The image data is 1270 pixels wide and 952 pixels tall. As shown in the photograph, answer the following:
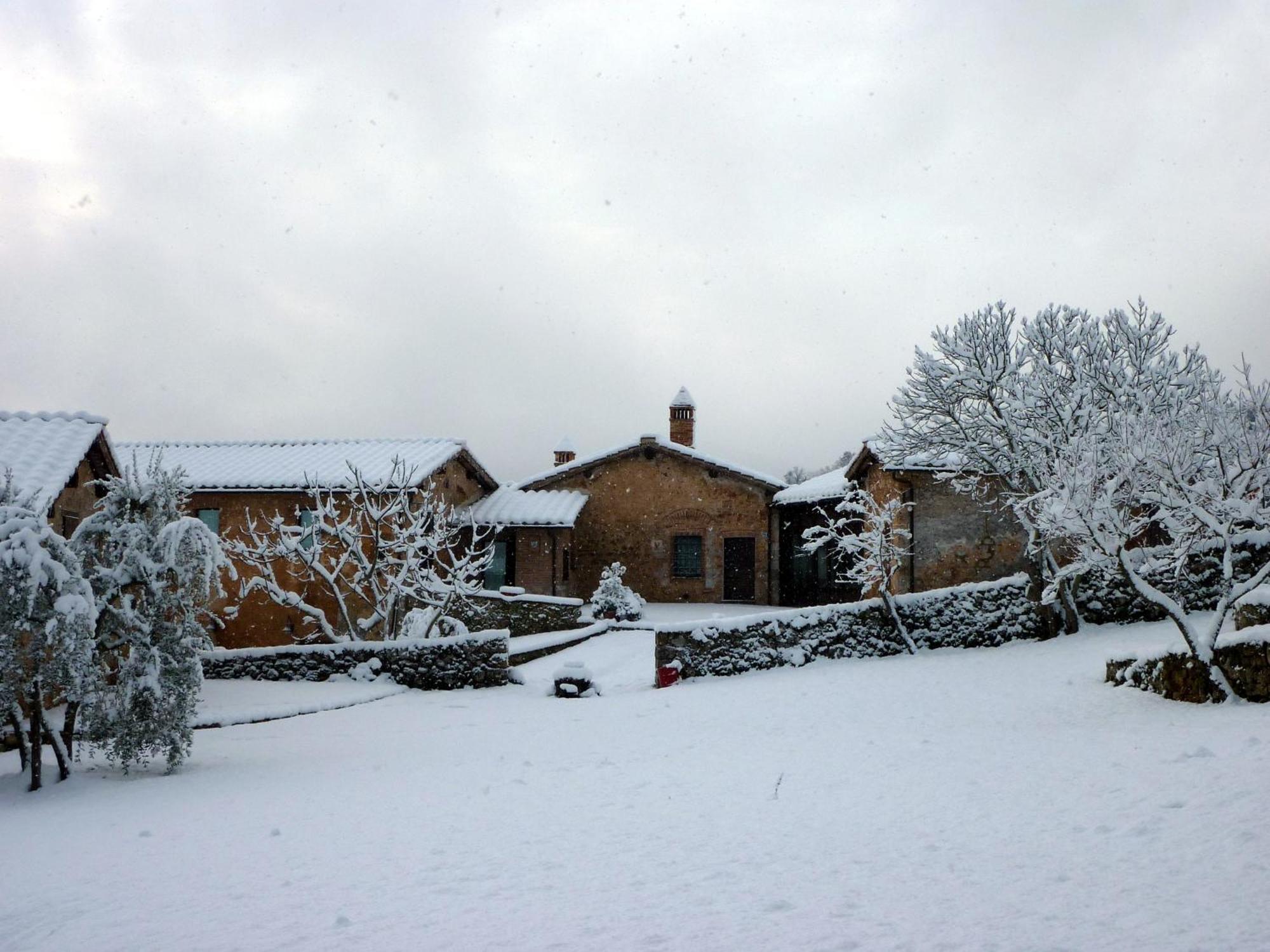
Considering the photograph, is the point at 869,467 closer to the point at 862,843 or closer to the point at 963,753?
the point at 963,753

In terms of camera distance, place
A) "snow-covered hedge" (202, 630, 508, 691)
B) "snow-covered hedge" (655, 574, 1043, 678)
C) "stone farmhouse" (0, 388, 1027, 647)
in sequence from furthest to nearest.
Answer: "stone farmhouse" (0, 388, 1027, 647)
"snow-covered hedge" (202, 630, 508, 691)
"snow-covered hedge" (655, 574, 1043, 678)

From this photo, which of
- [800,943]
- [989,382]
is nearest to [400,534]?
[989,382]

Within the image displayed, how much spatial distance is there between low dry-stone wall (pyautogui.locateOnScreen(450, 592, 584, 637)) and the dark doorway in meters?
6.38

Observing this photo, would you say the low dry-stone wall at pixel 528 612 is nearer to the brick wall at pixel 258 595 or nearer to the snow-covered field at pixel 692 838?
the brick wall at pixel 258 595

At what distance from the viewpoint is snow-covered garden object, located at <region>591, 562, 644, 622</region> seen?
26.8m

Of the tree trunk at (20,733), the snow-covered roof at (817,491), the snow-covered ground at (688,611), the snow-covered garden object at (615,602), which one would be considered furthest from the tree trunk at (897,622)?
the tree trunk at (20,733)

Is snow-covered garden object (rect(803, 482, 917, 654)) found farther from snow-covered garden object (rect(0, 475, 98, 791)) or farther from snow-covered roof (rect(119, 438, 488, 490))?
snow-covered garden object (rect(0, 475, 98, 791))

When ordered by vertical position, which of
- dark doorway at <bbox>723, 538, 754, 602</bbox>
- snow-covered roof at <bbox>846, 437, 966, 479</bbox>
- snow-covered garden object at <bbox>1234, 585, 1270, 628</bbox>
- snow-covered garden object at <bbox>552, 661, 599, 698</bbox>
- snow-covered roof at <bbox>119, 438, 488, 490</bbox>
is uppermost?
snow-covered roof at <bbox>119, 438, 488, 490</bbox>

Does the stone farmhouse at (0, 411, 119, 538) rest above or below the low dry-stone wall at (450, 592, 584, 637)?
above

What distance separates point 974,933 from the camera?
4574mm

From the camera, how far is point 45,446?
15758 millimetres

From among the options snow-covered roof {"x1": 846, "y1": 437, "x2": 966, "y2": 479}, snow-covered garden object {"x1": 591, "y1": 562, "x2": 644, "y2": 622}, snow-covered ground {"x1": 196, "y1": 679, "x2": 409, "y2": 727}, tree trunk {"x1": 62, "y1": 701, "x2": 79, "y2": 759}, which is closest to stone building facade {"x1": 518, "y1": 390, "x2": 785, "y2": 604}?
snow-covered garden object {"x1": 591, "y1": 562, "x2": 644, "y2": 622}

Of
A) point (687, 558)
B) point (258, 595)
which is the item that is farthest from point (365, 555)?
point (687, 558)

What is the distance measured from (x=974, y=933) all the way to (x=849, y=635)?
13623mm
